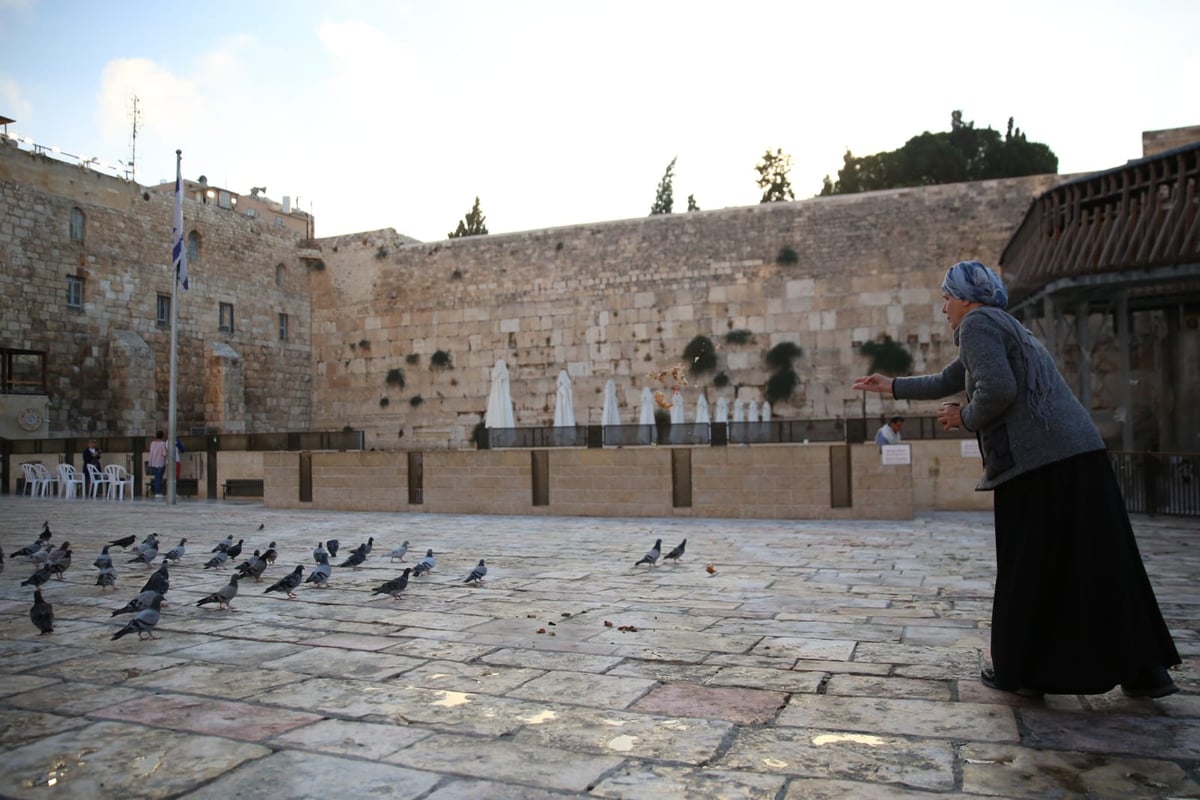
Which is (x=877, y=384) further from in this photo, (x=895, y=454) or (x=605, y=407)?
(x=605, y=407)

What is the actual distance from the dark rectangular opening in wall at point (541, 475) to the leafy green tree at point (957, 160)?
25.4m

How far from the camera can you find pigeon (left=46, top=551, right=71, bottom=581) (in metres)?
6.29

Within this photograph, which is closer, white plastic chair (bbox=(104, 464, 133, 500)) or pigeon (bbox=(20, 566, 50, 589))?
pigeon (bbox=(20, 566, 50, 589))

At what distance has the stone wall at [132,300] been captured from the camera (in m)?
22.4

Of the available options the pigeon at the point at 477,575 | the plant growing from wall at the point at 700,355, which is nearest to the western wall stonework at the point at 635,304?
the plant growing from wall at the point at 700,355

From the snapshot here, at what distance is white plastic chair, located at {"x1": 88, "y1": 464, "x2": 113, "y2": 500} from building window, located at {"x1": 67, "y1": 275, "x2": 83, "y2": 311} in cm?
719

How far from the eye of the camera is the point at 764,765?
258 cm

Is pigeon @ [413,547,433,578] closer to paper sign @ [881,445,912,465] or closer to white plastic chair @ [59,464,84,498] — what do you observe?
paper sign @ [881,445,912,465]

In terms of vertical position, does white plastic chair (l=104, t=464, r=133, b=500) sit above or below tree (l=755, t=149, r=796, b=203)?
below

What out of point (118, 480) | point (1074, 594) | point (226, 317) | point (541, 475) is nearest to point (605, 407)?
point (541, 475)

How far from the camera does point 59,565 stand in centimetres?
634

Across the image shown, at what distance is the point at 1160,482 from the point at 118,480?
18.2 meters

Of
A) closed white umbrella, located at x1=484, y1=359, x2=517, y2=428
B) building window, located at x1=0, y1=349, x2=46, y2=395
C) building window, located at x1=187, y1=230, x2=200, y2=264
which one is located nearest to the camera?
closed white umbrella, located at x1=484, y1=359, x2=517, y2=428

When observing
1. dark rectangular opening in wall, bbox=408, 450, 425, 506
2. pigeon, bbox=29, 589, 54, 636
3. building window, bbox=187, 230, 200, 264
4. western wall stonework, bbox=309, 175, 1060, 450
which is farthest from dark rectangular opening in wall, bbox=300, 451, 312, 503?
building window, bbox=187, 230, 200, 264
